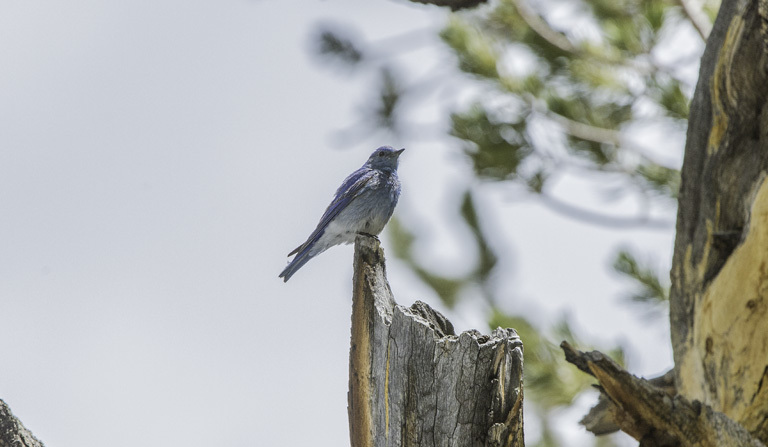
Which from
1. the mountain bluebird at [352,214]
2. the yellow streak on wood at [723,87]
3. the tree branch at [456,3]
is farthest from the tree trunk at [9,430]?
the yellow streak on wood at [723,87]

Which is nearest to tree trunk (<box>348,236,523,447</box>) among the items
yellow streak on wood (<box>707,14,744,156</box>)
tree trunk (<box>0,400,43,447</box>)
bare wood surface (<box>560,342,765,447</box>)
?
bare wood surface (<box>560,342,765,447</box>)

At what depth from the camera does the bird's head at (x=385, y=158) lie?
296 inches

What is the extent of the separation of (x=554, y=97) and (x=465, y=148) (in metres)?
0.98

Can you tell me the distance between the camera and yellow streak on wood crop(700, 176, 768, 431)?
4738mm

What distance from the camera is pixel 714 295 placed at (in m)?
5.09

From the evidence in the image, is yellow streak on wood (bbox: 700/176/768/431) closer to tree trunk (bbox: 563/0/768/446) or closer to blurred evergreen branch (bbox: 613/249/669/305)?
tree trunk (bbox: 563/0/768/446)

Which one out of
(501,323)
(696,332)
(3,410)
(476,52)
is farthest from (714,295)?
(476,52)

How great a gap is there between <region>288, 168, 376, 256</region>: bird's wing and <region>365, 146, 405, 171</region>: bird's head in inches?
10.8

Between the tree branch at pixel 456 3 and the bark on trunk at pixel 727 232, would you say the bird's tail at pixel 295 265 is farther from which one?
the bark on trunk at pixel 727 232

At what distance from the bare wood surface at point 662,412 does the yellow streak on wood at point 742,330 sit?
2.61 ft

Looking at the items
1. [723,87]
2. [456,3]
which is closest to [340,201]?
[456,3]

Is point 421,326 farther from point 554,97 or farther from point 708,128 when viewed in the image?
point 554,97

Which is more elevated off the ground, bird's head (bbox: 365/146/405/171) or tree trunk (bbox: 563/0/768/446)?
bird's head (bbox: 365/146/405/171)

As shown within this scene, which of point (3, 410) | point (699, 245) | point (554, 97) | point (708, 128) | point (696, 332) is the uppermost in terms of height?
point (554, 97)
